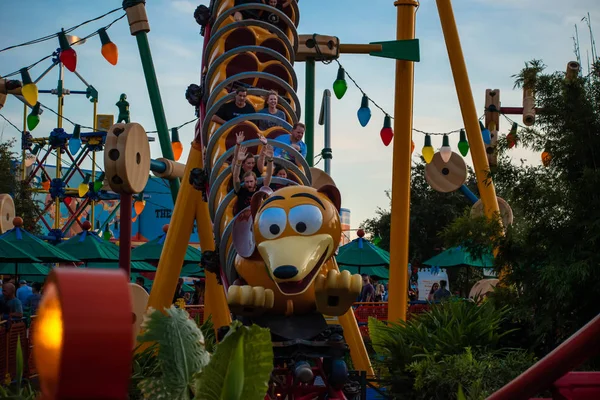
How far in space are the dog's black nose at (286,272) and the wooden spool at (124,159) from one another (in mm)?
1855

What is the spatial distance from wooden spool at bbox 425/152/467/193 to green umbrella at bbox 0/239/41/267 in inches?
255

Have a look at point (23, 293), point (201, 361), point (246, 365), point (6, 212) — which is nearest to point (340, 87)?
point (23, 293)

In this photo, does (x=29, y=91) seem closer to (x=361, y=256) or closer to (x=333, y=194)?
(x=333, y=194)

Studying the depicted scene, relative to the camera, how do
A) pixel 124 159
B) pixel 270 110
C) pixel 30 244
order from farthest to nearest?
pixel 30 244, pixel 270 110, pixel 124 159

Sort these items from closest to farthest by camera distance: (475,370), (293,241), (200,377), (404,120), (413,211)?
(200,377)
(475,370)
(293,241)
(404,120)
(413,211)

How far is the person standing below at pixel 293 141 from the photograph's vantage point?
8.56 meters

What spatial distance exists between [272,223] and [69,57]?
4.01 metres

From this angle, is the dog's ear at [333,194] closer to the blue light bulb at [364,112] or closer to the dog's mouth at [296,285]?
the dog's mouth at [296,285]

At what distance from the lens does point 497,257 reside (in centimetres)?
696

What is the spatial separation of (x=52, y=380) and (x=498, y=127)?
1439 cm

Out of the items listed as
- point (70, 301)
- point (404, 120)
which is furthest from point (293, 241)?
point (70, 301)

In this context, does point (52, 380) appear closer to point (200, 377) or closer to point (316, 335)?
point (200, 377)

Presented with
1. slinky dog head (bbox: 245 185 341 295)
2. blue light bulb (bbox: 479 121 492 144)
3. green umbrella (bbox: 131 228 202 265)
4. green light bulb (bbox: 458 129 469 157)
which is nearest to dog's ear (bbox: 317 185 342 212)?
slinky dog head (bbox: 245 185 341 295)

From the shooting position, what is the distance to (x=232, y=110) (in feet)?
30.3
